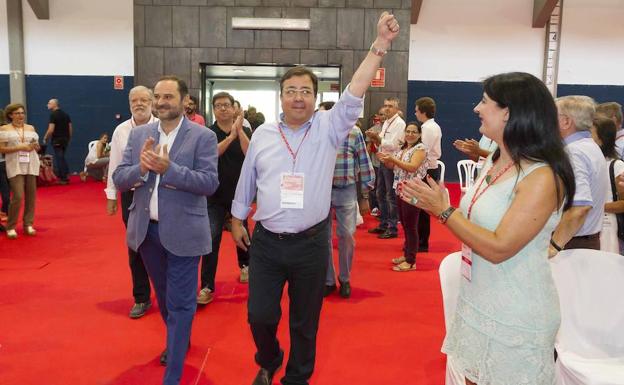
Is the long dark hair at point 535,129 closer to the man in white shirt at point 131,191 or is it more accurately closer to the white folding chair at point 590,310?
the white folding chair at point 590,310

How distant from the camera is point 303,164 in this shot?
2430 millimetres

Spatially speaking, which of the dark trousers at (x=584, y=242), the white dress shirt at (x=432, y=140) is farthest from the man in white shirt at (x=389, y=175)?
the dark trousers at (x=584, y=242)

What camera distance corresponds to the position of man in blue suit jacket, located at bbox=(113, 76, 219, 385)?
8.45ft

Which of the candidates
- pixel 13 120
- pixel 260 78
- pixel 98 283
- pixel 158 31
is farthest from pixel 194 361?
pixel 260 78

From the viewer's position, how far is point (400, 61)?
31.6 ft

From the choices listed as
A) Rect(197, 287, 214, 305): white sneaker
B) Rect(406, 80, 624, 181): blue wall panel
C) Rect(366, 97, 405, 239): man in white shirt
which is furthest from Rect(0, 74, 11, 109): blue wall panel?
Rect(197, 287, 214, 305): white sneaker

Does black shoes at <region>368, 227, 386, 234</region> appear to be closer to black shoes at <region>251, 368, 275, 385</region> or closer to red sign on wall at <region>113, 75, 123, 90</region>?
black shoes at <region>251, 368, 275, 385</region>

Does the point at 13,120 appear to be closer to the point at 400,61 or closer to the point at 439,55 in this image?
the point at 400,61

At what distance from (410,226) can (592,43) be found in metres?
8.90

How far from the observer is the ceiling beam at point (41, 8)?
11.2 meters

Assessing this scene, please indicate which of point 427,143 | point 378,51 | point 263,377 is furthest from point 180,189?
point 427,143

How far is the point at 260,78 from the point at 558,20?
6257 millimetres

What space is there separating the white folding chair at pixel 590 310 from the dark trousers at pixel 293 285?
105 cm

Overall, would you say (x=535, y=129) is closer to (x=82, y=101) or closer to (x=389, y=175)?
(x=389, y=175)
